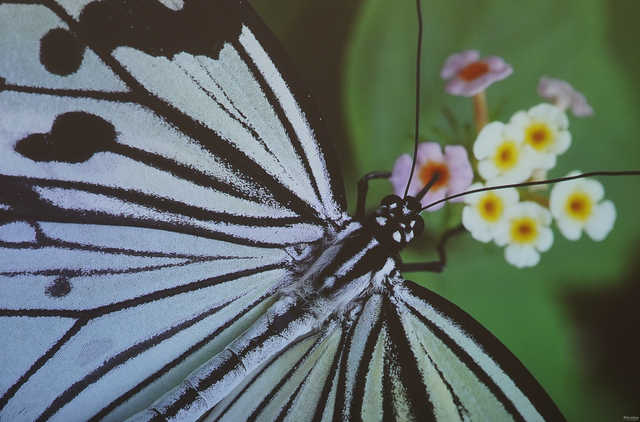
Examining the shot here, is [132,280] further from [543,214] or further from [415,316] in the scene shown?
[543,214]

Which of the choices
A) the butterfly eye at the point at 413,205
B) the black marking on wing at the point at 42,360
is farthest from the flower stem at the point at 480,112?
the black marking on wing at the point at 42,360

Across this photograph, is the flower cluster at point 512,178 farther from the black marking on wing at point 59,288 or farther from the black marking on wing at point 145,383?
the black marking on wing at point 59,288

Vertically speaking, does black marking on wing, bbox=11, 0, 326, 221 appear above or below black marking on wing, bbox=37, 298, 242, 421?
above

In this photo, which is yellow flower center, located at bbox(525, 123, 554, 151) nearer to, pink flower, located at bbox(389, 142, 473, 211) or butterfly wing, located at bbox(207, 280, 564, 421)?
pink flower, located at bbox(389, 142, 473, 211)

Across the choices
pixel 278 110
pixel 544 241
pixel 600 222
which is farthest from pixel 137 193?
pixel 600 222

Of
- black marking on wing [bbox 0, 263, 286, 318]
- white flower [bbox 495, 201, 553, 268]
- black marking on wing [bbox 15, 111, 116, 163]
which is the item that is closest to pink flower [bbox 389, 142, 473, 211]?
white flower [bbox 495, 201, 553, 268]

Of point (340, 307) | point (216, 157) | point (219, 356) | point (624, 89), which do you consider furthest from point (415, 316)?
point (624, 89)

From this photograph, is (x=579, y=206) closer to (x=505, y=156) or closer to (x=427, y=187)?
(x=505, y=156)
